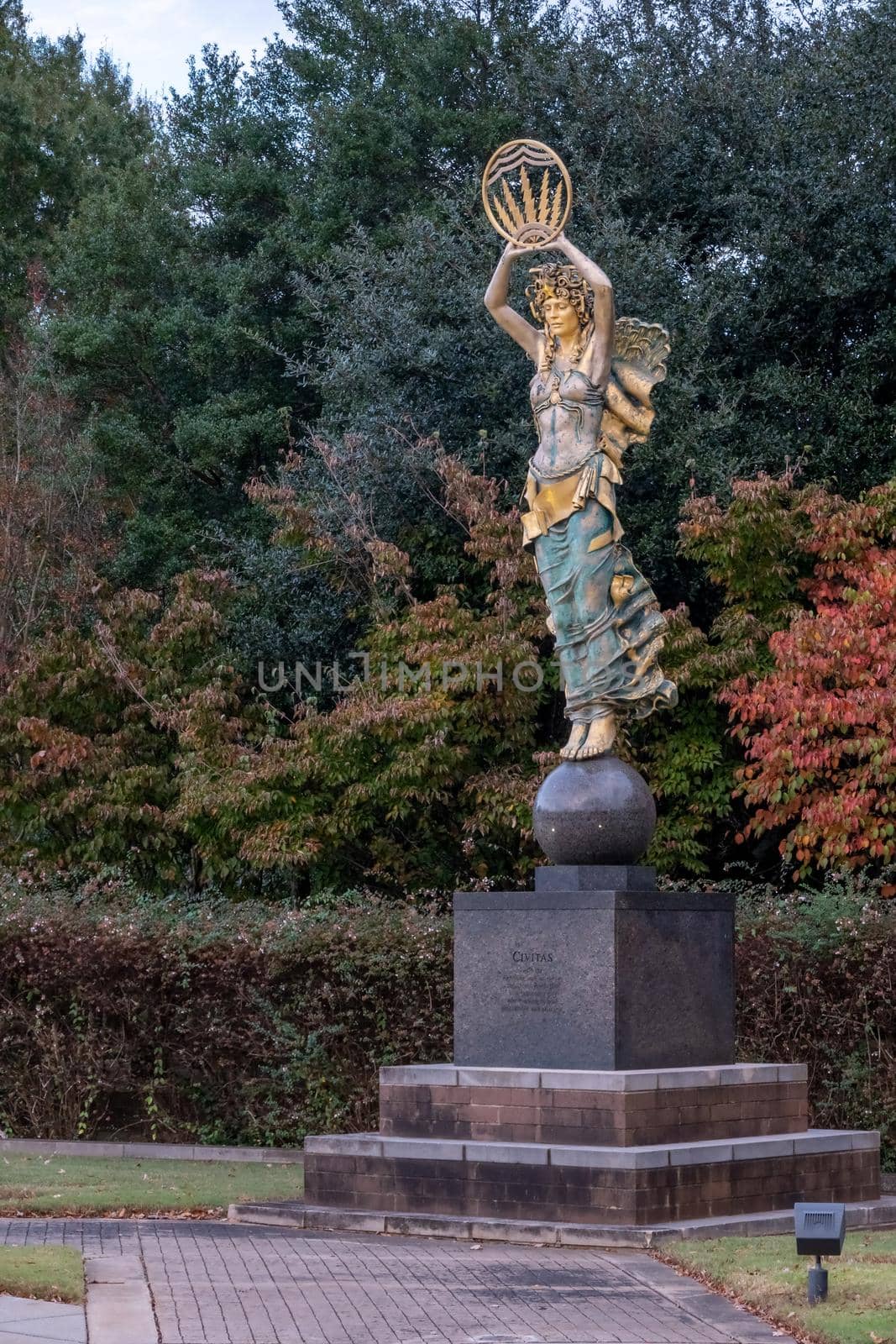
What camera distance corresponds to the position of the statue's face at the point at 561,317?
1273 cm

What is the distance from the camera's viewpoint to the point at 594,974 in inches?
448

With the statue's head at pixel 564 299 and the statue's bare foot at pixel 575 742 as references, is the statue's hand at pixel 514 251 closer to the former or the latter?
the statue's head at pixel 564 299

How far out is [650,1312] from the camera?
804 cm

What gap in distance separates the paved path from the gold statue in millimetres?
3770

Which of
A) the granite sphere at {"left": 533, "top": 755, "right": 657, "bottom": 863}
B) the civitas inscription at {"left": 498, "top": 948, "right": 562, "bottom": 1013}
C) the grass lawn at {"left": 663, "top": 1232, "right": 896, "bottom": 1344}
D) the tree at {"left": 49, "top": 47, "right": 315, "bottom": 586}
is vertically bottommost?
the grass lawn at {"left": 663, "top": 1232, "right": 896, "bottom": 1344}

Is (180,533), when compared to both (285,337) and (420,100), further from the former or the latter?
(420,100)

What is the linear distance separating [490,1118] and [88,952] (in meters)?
5.89

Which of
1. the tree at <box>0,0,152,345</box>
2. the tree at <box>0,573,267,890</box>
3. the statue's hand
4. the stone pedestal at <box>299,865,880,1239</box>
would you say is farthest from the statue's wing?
the tree at <box>0,0,152,345</box>

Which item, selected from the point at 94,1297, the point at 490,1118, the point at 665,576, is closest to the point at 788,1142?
the point at 490,1118

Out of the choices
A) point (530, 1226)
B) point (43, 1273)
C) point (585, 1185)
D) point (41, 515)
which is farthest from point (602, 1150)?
point (41, 515)

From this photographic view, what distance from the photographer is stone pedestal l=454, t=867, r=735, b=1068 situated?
11.3 m

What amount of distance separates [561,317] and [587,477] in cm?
121

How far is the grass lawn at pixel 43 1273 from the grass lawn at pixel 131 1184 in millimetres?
2215

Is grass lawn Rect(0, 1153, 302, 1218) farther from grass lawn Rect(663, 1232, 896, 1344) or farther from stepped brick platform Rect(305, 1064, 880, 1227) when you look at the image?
grass lawn Rect(663, 1232, 896, 1344)
